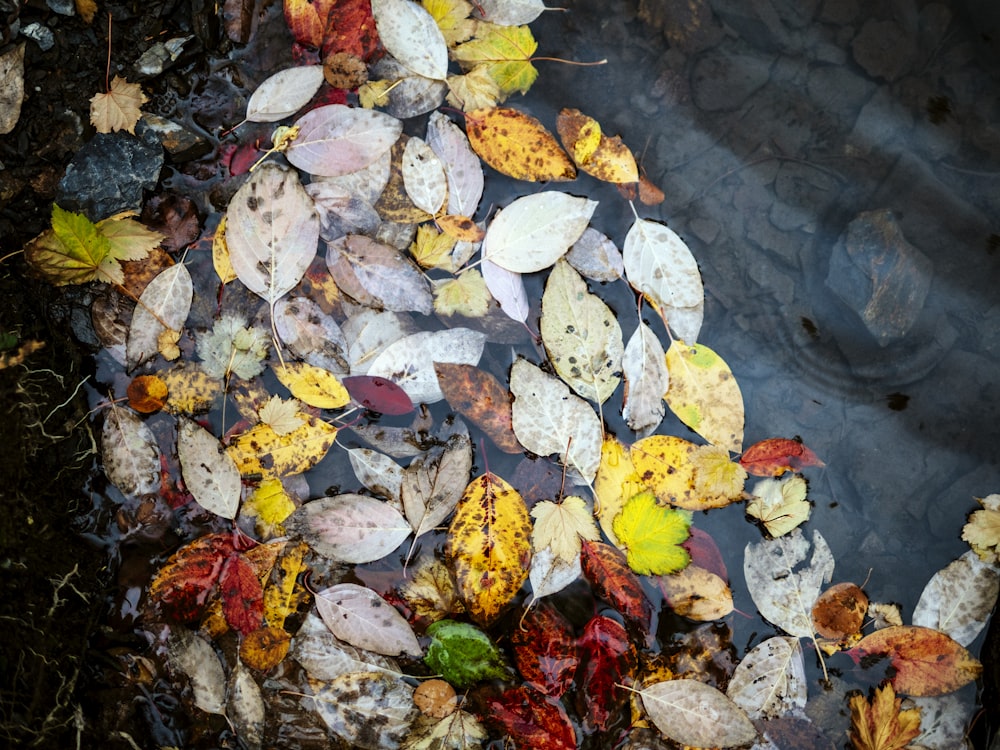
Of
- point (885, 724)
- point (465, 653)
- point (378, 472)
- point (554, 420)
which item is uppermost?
point (554, 420)

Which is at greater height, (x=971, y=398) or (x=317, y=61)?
(x=317, y=61)

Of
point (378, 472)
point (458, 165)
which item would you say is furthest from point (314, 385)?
point (458, 165)

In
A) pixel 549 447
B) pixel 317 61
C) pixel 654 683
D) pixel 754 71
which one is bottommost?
pixel 654 683

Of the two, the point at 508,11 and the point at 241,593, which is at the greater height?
the point at 508,11

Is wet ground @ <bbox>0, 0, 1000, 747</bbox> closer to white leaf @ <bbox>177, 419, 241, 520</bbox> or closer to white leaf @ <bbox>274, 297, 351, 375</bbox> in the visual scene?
white leaf @ <bbox>177, 419, 241, 520</bbox>

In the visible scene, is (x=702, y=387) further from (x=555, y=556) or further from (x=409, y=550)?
(x=409, y=550)

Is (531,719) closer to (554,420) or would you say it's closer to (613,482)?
Result: (613,482)

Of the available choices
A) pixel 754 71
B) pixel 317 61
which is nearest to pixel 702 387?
pixel 754 71
